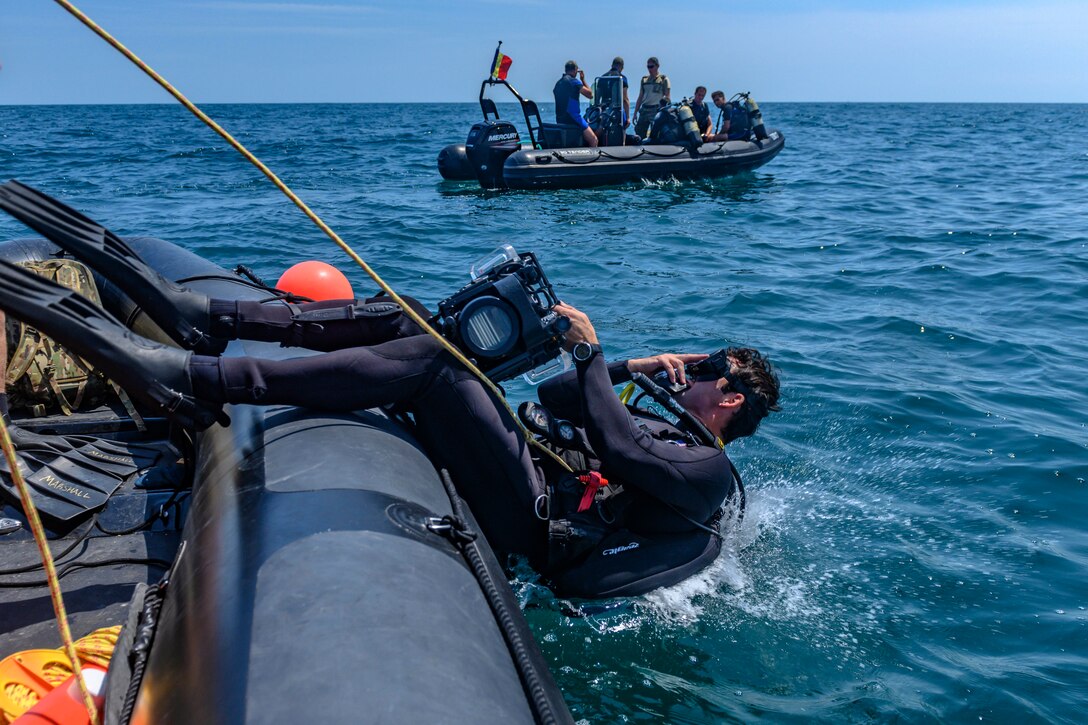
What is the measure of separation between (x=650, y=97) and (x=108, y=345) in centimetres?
1817

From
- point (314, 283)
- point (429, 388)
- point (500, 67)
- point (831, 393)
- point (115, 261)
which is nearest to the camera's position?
point (115, 261)

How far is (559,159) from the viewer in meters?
16.5

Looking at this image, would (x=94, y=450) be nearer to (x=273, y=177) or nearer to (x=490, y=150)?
(x=273, y=177)

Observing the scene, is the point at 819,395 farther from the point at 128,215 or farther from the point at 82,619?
the point at 128,215

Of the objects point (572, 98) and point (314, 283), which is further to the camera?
point (572, 98)

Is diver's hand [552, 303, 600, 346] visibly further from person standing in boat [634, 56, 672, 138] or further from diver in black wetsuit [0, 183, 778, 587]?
person standing in boat [634, 56, 672, 138]

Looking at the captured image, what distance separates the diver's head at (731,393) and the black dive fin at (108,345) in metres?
1.94

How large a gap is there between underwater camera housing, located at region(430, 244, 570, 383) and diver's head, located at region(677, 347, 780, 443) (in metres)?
0.75

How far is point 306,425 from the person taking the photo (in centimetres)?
282

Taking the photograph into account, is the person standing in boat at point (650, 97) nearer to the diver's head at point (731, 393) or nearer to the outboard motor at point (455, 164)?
the outboard motor at point (455, 164)

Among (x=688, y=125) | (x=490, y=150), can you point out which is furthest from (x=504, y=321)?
(x=688, y=125)

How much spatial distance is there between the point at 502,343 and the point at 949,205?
14177 millimetres

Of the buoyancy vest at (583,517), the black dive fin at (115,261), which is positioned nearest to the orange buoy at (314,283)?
the black dive fin at (115,261)

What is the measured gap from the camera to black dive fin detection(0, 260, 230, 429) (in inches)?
86.7
